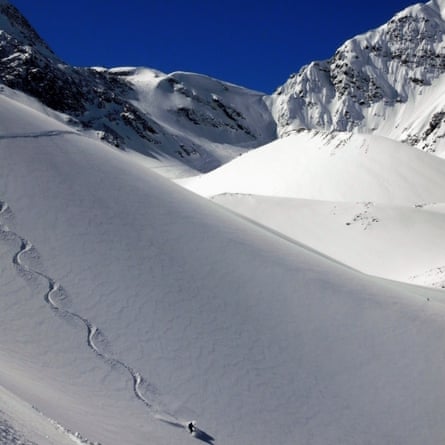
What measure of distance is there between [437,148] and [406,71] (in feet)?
218

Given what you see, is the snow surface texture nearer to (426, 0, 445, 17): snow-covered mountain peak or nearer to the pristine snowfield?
the pristine snowfield

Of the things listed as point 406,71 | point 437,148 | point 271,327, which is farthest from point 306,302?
point 406,71

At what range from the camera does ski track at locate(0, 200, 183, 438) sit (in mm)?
7984

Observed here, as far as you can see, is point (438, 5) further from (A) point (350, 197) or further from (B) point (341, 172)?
(A) point (350, 197)

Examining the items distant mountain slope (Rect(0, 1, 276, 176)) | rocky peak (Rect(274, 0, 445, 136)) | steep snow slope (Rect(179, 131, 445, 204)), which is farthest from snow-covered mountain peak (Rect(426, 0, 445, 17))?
steep snow slope (Rect(179, 131, 445, 204))

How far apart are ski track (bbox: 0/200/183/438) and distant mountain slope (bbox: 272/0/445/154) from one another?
134m

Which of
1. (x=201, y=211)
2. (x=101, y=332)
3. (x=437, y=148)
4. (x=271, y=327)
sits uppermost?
(x=437, y=148)

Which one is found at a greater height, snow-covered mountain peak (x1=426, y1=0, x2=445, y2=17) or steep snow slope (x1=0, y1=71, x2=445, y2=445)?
snow-covered mountain peak (x1=426, y1=0, x2=445, y2=17)

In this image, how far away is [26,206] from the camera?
1184cm

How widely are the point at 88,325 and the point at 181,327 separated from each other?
1640 millimetres

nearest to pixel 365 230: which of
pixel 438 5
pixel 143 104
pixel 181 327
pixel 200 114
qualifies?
pixel 181 327

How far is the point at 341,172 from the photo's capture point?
39062 mm

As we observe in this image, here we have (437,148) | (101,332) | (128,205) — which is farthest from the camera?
(437,148)

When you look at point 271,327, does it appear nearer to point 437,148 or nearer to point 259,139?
point 437,148
